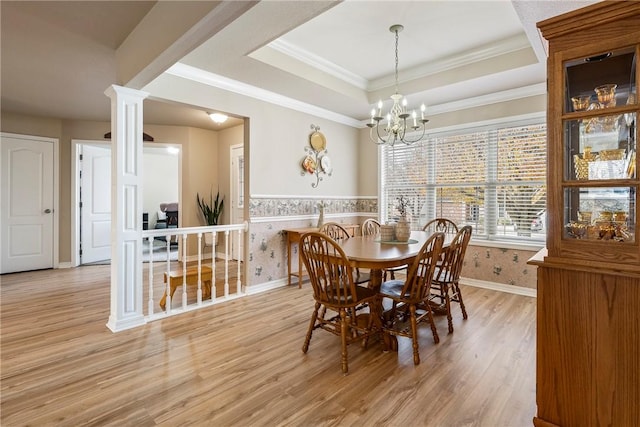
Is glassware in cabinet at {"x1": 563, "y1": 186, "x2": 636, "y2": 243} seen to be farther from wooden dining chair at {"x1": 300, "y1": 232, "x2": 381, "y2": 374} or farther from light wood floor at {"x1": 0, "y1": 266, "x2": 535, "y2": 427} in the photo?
wooden dining chair at {"x1": 300, "y1": 232, "x2": 381, "y2": 374}

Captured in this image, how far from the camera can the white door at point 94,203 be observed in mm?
5684

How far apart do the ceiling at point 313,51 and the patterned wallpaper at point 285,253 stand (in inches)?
56.1

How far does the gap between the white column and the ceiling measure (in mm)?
366

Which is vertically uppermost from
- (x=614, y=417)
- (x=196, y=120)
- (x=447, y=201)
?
(x=196, y=120)

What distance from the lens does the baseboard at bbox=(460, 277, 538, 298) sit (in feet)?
12.4

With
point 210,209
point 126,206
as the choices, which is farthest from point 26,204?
point 126,206

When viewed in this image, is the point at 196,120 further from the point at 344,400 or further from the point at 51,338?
the point at 344,400

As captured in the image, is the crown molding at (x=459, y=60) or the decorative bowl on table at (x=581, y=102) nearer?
the decorative bowl on table at (x=581, y=102)

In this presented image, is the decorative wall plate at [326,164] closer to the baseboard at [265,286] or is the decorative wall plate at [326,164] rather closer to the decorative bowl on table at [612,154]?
the baseboard at [265,286]

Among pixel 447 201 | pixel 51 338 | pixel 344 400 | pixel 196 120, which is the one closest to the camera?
pixel 344 400

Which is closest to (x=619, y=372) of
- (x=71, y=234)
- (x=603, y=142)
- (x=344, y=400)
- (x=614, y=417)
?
Result: (x=614, y=417)

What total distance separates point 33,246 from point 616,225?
7057 millimetres

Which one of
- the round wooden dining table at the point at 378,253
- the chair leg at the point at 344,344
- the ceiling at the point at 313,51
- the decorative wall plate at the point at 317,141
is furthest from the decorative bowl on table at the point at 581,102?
the decorative wall plate at the point at 317,141

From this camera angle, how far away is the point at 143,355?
2.36 meters
